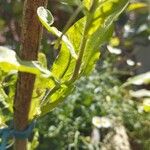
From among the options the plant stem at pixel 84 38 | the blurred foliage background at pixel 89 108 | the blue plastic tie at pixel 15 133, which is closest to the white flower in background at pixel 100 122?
the blurred foliage background at pixel 89 108

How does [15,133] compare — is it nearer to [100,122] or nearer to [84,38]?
[84,38]

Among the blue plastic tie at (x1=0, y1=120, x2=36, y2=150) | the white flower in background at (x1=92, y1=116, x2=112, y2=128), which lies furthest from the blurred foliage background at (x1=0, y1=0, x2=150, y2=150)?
the blue plastic tie at (x1=0, y1=120, x2=36, y2=150)

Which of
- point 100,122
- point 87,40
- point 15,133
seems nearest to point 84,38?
point 87,40

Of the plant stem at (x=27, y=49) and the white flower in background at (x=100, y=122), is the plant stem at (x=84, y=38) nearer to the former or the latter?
the plant stem at (x=27, y=49)

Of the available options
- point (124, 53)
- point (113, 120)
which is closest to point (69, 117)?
point (113, 120)

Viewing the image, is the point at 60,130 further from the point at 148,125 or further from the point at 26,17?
the point at 26,17

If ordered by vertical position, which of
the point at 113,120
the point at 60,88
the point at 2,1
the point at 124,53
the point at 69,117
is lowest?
the point at 124,53
